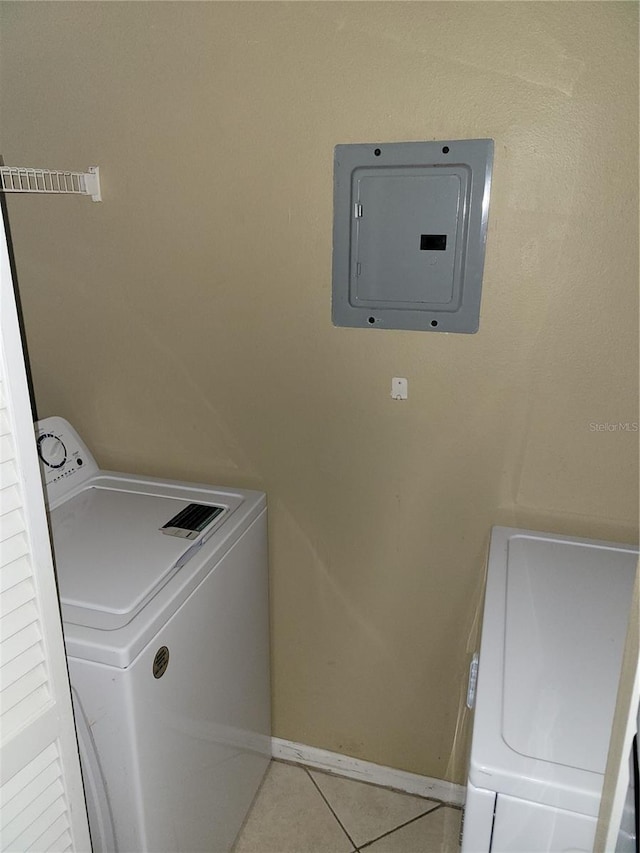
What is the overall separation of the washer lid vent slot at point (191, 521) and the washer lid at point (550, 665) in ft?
2.05

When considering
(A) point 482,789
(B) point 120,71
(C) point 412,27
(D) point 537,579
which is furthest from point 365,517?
(B) point 120,71

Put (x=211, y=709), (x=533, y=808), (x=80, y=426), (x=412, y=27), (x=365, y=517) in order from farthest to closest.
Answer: (x=80, y=426), (x=365, y=517), (x=211, y=709), (x=412, y=27), (x=533, y=808)

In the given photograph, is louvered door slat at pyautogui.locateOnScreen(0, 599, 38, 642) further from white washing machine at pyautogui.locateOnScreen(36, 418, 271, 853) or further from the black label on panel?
the black label on panel

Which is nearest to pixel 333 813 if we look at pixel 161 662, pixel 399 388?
pixel 161 662

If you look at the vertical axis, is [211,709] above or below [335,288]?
below

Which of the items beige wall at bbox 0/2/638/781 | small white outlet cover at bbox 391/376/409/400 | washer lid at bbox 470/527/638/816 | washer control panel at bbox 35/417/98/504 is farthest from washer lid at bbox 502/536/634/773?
washer control panel at bbox 35/417/98/504

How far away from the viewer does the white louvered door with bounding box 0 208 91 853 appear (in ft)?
2.44

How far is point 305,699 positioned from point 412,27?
167cm

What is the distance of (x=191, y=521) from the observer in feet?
4.61

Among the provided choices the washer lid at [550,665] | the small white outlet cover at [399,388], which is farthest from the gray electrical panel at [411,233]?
the washer lid at [550,665]

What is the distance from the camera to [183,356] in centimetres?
156

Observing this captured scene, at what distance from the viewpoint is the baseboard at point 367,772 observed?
1.73 m

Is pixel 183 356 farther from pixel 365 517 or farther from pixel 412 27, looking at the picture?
pixel 412 27

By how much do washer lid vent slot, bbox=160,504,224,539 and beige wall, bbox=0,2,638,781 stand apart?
176 mm
